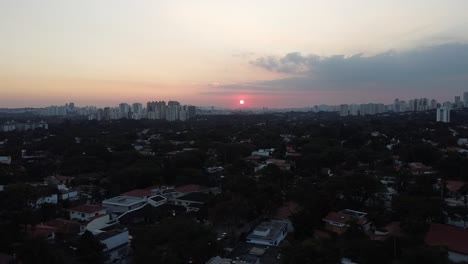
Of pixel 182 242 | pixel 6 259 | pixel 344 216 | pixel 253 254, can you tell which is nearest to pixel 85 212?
pixel 6 259

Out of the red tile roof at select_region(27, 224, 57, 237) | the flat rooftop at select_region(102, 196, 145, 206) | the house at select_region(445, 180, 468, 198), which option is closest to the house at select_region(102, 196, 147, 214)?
the flat rooftop at select_region(102, 196, 145, 206)

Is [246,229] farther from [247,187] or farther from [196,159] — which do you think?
[196,159]

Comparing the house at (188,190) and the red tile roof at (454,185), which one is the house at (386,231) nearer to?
the red tile roof at (454,185)

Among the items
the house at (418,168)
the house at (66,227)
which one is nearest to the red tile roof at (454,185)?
the house at (418,168)

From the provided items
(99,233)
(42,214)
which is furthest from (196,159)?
(99,233)

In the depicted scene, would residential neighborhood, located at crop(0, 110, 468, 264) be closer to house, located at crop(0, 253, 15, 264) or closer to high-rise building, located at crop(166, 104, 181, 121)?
house, located at crop(0, 253, 15, 264)

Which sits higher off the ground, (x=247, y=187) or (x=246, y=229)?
(x=247, y=187)
